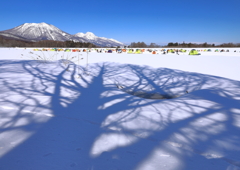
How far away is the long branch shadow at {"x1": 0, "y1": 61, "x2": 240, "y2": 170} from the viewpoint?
140cm

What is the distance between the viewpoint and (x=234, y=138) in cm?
183

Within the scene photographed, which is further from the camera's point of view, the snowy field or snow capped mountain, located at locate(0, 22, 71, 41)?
snow capped mountain, located at locate(0, 22, 71, 41)

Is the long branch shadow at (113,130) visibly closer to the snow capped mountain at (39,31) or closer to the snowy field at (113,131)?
the snowy field at (113,131)

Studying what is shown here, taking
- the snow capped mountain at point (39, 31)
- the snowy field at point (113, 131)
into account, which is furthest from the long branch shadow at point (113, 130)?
the snow capped mountain at point (39, 31)

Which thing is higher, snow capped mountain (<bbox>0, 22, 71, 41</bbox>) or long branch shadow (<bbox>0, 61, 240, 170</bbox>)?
snow capped mountain (<bbox>0, 22, 71, 41</bbox>)

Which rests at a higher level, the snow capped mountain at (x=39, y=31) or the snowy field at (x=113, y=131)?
the snow capped mountain at (x=39, y=31)

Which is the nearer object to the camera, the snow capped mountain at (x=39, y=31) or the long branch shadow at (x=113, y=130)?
the long branch shadow at (x=113, y=130)

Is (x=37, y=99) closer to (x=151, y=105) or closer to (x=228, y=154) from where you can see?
(x=151, y=105)

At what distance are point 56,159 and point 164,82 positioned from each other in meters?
4.73

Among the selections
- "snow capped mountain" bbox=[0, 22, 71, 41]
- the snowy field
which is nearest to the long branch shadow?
the snowy field

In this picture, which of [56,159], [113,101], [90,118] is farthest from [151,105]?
[56,159]

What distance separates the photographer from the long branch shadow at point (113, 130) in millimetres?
1400

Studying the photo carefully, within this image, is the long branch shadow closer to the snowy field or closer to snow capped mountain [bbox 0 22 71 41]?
the snowy field

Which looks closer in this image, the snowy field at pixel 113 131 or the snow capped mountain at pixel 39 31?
the snowy field at pixel 113 131
